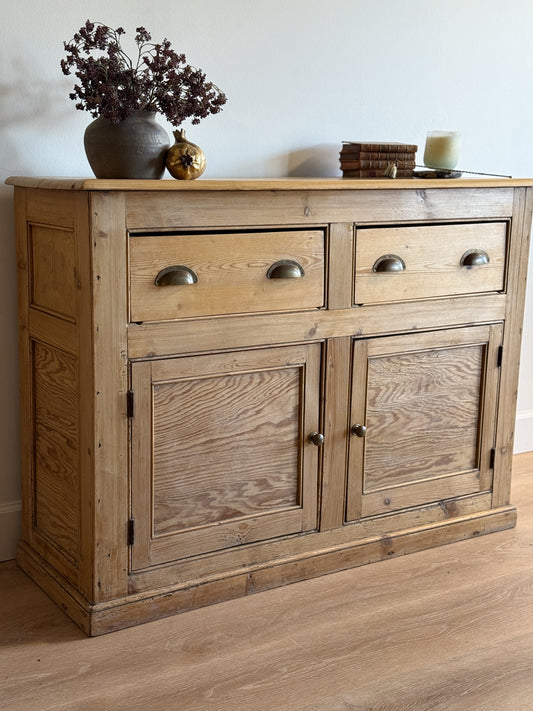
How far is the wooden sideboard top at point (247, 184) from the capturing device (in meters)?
1.82

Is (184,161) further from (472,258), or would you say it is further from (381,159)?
(472,258)

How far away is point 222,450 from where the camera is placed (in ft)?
6.95

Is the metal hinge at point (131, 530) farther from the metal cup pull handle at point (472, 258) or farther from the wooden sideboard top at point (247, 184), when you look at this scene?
the metal cup pull handle at point (472, 258)

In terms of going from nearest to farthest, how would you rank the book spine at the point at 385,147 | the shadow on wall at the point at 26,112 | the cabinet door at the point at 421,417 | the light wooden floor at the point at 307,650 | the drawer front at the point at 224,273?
the light wooden floor at the point at 307,650 → the drawer front at the point at 224,273 → the shadow on wall at the point at 26,112 → the cabinet door at the point at 421,417 → the book spine at the point at 385,147

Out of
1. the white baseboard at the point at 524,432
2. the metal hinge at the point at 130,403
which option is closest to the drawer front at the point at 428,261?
the metal hinge at the point at 130,403

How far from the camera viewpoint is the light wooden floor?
69.8 inches

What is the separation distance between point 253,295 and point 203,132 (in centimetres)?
63

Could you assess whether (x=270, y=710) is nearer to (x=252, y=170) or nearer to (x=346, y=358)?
(x=346, y=358)

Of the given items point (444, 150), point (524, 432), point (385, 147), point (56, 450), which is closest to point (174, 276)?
point (56, 450)

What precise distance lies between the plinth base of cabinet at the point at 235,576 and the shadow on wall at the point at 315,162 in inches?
42.7

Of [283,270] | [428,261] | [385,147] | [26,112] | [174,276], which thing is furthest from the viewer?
[385,147]

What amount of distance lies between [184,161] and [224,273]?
0.26 metres

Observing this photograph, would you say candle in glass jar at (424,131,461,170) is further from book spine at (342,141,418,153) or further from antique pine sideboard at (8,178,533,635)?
antique pine sideboard at (8,178,533,635)

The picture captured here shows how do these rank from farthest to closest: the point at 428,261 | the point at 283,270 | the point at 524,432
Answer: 1. the point at 524,432
2. the point at 428,261
3. the point at 283,270
